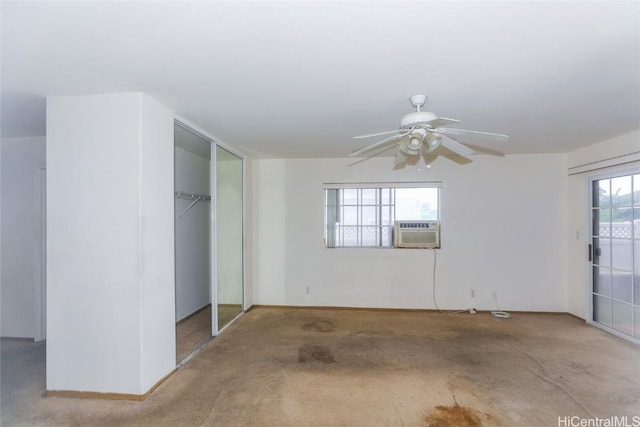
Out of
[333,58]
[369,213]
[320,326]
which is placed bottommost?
[320,326]

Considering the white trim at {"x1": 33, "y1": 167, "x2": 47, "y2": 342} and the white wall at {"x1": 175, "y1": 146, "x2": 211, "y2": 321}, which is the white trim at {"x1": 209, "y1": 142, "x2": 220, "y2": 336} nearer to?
the white wall at {"x1": 175, "y1": 146, "x2": 211, "y2": 321}

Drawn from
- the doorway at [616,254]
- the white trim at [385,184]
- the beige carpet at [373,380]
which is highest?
the white trim at [385,184]

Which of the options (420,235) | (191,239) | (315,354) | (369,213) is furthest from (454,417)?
(191,239)

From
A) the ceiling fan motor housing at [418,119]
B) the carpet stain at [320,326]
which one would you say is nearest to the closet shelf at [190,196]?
the carpet stain at [320,326]

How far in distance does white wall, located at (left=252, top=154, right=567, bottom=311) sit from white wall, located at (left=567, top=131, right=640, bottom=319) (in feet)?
0.34

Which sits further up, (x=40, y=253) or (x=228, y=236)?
(x=228, y=236)

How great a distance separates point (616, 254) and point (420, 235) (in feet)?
7.30

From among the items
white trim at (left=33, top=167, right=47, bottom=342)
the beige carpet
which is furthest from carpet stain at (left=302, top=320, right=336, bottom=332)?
white trim at (left=33, top=167, right=47, bottom=342)

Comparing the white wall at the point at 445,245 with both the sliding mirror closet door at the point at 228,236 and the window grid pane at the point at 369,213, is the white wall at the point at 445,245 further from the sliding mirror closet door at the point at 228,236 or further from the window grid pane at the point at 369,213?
the sliding mirror closet door at the point at 228,236

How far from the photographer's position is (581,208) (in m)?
4.01

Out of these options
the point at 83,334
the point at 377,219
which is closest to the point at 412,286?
the point at 377,219

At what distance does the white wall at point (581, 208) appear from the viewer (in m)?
3.56

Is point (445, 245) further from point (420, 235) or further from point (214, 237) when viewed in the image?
point (214, 237)

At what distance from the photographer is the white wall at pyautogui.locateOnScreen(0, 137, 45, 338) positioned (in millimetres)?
3449
